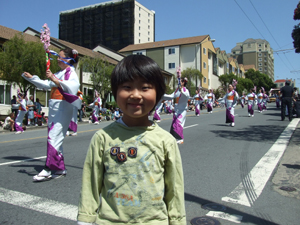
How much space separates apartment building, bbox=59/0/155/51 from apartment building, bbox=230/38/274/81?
77659mm

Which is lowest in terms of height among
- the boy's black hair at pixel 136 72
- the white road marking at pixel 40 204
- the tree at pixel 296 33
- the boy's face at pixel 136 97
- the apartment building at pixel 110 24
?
the white road marking at pixel 40 204

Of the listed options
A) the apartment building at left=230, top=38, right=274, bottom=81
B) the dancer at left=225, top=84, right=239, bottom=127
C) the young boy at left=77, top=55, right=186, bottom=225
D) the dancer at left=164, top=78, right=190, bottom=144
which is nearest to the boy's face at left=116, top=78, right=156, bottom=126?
the young boy at left=77, top=55, right=186, bottom=225

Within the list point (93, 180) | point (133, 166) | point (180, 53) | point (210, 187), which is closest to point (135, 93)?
point (133, 166)

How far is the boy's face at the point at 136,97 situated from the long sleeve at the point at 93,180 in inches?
10.9

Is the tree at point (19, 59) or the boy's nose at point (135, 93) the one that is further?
the tree at point (19, 59)

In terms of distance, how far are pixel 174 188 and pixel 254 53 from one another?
152 m

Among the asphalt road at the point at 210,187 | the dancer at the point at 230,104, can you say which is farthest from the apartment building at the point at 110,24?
the asphalt road at the point at 210,187

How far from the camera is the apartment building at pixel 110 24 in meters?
73.0

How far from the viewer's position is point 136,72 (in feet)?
5.76

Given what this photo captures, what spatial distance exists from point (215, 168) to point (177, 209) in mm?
3991

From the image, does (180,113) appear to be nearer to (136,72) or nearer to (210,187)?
(210,187)

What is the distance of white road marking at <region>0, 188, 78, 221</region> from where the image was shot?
133 inches

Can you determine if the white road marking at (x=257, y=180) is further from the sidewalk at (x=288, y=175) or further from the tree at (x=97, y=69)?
the tree at (x=97, y=69)

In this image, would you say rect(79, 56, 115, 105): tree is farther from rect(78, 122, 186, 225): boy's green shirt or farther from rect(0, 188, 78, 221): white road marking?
rect(78, 122, 186, 225): boy's green shirt
